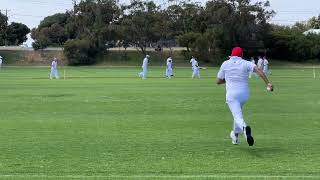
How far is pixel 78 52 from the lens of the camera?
104375 millimetres

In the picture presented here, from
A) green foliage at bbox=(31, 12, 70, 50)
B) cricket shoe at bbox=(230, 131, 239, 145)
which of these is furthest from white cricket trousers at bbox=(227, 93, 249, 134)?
green foliage at bbox=(31, 12, 70, 50)

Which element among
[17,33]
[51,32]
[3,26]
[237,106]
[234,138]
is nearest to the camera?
[237,106]

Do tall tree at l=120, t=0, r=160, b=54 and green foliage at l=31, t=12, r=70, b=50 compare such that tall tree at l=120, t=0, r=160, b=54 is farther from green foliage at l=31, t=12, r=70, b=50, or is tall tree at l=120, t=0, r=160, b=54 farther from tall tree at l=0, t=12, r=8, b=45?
tall tree at l=0, t=12, r=8, b=45

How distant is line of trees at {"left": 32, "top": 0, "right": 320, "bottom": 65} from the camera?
10612 centimetres

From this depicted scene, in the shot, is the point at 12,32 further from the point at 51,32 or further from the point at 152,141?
the point at 152,141

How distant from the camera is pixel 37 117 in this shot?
1925 cm

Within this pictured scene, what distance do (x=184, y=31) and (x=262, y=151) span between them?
10264cm

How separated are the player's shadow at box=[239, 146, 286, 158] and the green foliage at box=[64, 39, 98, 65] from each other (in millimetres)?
92339

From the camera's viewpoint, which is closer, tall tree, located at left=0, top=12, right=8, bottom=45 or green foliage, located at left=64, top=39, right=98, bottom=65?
green foliage, located at left=64, top=39, right=98, bottom=65

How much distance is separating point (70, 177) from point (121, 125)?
7454 mm

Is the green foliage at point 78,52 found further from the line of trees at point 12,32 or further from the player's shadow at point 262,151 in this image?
the player's shadow at point 262,151

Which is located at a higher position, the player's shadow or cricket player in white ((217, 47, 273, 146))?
cricket player in white ((217, 47, 273, 146))

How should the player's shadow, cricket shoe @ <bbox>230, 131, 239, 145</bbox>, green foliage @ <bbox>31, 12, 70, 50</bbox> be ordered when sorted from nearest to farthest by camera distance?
the player's shadow → cricket shoe @ <bbox>230, 131, 239, 145</bbox> → green foliage @ <bbox>31, 12, 70, 50</bbox>

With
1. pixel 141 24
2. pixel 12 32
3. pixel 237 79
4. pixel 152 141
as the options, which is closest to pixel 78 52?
pixel 141 24
